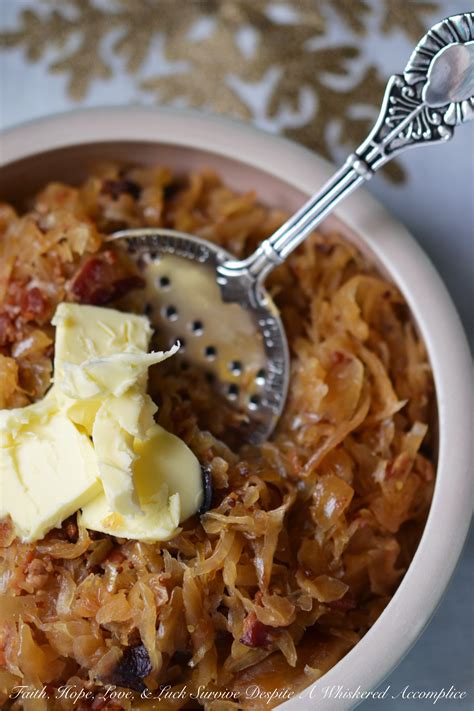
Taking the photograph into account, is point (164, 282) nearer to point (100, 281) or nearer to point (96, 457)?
point (100, 281)

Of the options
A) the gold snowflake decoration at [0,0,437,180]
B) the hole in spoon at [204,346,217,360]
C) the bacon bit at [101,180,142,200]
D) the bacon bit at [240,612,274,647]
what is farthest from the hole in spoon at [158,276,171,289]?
the bacon bit at [240,612,274,647]

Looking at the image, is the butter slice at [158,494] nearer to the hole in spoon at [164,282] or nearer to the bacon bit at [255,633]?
the bacon bit at [255,633]

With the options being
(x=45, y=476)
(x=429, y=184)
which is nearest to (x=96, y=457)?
(x=45, y=476)

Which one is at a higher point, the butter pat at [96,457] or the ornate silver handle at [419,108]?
the ornate silver handle at [419,108]

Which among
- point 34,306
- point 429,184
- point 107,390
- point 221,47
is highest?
point 221,47

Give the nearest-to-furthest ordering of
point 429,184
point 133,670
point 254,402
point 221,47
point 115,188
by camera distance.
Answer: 1. point 133,670
2. point 254,402
3. point 115,188
4. point 429,184
5. point 221,47

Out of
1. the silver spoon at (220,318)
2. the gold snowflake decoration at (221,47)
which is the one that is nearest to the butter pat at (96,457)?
the silver spoon at (220,318)
